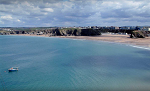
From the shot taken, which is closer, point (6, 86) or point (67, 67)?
point (6, 86)

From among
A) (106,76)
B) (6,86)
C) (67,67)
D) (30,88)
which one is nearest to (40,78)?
(30,88)

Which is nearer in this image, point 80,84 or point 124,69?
point 80,84

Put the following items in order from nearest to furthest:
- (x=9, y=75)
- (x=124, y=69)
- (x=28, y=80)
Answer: (x=28, y=80) → (x=9, y=75) → (x=124, y=69)

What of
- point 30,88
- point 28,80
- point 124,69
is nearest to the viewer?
point 30,88

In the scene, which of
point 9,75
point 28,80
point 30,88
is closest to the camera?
point 30,88

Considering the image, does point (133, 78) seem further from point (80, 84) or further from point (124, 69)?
point (80, 84)

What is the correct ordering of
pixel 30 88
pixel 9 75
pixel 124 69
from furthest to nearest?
pixel 124 69, pixel 9 75, pixel 30 88

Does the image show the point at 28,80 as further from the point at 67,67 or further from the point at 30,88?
the point at 67,67

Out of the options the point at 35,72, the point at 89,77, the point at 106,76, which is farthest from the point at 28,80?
the point at 106,76
